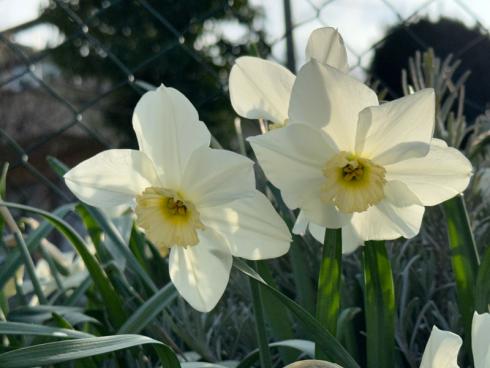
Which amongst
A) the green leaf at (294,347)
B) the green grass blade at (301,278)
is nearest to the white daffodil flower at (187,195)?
the green leaf at (294,347)

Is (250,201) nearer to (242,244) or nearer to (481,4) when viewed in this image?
(242,244)

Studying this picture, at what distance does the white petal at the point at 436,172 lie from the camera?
57 cm

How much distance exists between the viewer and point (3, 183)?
902 millimetres

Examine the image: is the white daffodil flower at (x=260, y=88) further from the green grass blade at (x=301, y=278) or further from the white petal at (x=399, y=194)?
the green grass blade at (x=301, y=278)

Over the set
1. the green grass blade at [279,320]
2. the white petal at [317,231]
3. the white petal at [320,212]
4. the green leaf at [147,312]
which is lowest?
the green grass blade at [279,320]

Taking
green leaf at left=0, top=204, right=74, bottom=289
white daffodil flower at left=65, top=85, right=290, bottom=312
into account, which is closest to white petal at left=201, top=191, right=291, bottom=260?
white daffodil flower at left=65, top=85, right=290, bottom=312

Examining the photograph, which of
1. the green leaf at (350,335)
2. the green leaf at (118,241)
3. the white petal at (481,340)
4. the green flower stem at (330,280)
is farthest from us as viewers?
the green leaf at (118,241)

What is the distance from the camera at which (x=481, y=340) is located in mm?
501

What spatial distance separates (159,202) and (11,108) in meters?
5.73

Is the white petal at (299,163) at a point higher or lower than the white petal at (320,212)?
higher

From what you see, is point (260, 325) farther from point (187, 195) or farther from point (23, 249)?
point (23, 249)

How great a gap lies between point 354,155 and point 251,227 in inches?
3.4

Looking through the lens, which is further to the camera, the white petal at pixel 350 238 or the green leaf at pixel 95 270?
the green leaf at pixel 95 270

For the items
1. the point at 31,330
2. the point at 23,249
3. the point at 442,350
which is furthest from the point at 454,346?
the point at 23,249
